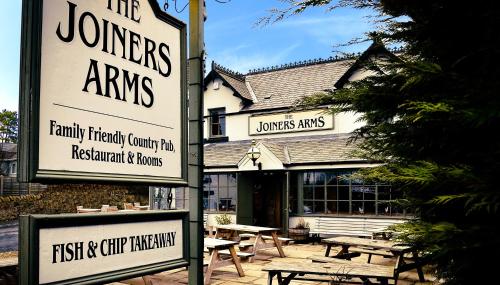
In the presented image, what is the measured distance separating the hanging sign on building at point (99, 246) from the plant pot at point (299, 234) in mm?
12333

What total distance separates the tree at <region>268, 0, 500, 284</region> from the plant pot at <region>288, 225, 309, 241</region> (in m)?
10.6

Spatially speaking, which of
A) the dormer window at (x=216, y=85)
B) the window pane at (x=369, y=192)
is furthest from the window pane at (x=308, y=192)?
the dormer window at (x=216, y=85)

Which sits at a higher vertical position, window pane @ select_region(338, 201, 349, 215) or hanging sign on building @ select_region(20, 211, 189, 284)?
hanging sign on building @ select_region(20, 211, 189, 284)

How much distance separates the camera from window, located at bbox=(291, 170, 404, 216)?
1378 centimetres

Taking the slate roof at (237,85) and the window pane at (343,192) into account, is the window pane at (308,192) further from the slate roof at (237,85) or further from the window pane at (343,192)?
the slate roof at (237,85)

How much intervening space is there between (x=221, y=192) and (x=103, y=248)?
15.4 metres

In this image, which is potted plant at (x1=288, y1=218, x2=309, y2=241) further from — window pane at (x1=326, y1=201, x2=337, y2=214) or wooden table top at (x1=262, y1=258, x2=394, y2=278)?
wooden table top at (x1=262, y1=258, x2=394, y2=278)

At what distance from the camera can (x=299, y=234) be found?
1396cm

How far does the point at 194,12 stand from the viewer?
243 centimetres

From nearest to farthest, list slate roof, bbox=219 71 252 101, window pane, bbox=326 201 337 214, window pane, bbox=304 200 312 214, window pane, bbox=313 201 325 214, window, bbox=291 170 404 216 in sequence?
window, bbox=291 170 404 216 < window pane, bbox=326 201 337 214 < window pane, bbox=313 201 325 214 < window pane, bbox=304 200 312 214 < slate roof, bbox=219 71 252 101

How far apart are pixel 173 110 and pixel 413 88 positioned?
1.97 metres

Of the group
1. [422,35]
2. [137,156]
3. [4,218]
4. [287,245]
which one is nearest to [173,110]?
[137,156]

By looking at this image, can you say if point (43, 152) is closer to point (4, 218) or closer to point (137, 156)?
point (137, 156)

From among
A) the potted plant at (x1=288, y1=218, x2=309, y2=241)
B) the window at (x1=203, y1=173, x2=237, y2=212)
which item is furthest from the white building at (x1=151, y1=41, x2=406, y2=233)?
the potted plant at (x1=288, y1=218, x2=309, y2=241)
